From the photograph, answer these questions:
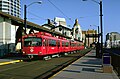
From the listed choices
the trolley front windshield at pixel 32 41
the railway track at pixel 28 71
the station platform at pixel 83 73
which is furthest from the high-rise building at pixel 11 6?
the station platform at pixel 83 73

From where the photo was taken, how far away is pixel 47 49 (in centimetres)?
3412

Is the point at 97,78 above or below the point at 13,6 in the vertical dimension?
below

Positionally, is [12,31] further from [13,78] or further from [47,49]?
[13,78]

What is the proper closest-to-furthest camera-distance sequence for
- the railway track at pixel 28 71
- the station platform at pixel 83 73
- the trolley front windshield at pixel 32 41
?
the station platform at pixel 83 73 < the railway track at pixel 28 71 < the trolley front windshield at pixel 32 41

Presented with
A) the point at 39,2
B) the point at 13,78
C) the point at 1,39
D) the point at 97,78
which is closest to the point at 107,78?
the point at 97,78

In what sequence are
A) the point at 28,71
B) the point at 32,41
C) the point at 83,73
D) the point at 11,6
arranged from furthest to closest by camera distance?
the point at 11,6, the point at 32,41, the point at 28,71, the point at 83,73

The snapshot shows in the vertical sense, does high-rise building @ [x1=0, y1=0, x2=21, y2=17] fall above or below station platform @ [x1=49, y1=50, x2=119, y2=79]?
above

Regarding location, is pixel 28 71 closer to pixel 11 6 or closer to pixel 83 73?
pixel 83 73

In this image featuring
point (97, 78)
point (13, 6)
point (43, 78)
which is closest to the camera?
point (97, 78)

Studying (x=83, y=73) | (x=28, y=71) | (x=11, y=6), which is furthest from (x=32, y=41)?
(x=11, y=6)

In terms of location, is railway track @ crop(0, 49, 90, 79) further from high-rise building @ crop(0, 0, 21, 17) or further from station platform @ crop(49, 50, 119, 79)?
high-rise building @ crop(0, 0, 21, 17)

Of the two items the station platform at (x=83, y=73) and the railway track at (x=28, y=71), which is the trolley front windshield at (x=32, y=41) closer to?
the railway track at (x=28, y=71)

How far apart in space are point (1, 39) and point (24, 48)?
1540 cm

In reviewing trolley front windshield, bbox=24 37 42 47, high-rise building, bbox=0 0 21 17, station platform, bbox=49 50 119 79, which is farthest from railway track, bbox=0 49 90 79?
high-rise building, bbox=0 0 21 17
